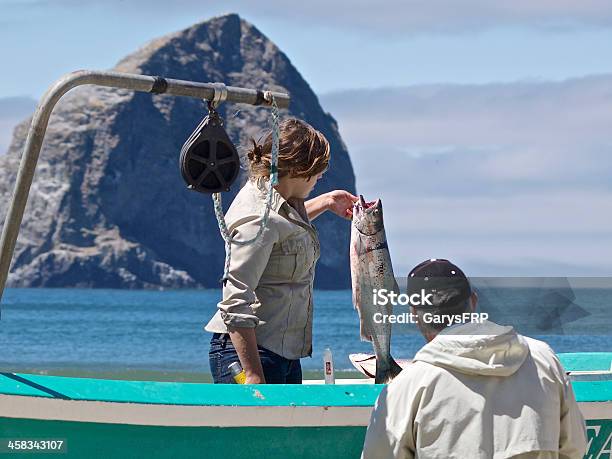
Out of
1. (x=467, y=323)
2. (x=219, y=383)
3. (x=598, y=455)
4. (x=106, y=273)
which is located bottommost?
(x=106, y=273)

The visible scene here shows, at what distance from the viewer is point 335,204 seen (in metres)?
4.89

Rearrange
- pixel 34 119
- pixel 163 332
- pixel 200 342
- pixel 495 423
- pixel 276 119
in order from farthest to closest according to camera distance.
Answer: pixel 163 332 < pixel 200 342 < pixel 276 119 < pixel 34 119 < pixel 495 423

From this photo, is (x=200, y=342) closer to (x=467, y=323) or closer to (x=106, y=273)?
(x=467, y=323)

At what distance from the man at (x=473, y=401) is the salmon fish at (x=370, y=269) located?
1255mm

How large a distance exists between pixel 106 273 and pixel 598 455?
12275cm

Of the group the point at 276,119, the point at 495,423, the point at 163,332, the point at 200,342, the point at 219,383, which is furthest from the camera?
the point at 163,332

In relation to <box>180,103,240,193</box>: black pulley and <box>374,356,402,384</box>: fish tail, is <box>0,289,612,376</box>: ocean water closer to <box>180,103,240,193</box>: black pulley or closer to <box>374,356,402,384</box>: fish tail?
<box>374,356,402,384</box>: fish tail

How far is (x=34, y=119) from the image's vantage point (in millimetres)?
3938

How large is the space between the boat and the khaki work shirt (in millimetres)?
198

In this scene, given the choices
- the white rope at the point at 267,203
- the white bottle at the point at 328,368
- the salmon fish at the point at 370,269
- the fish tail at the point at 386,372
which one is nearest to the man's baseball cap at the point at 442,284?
the white rope at the point at 267,203

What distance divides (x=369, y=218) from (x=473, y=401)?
1511 mm

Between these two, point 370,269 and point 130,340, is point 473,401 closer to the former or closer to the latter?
point 370,269

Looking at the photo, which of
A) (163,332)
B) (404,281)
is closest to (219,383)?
(404,281)

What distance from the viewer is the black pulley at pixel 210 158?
4316mm
